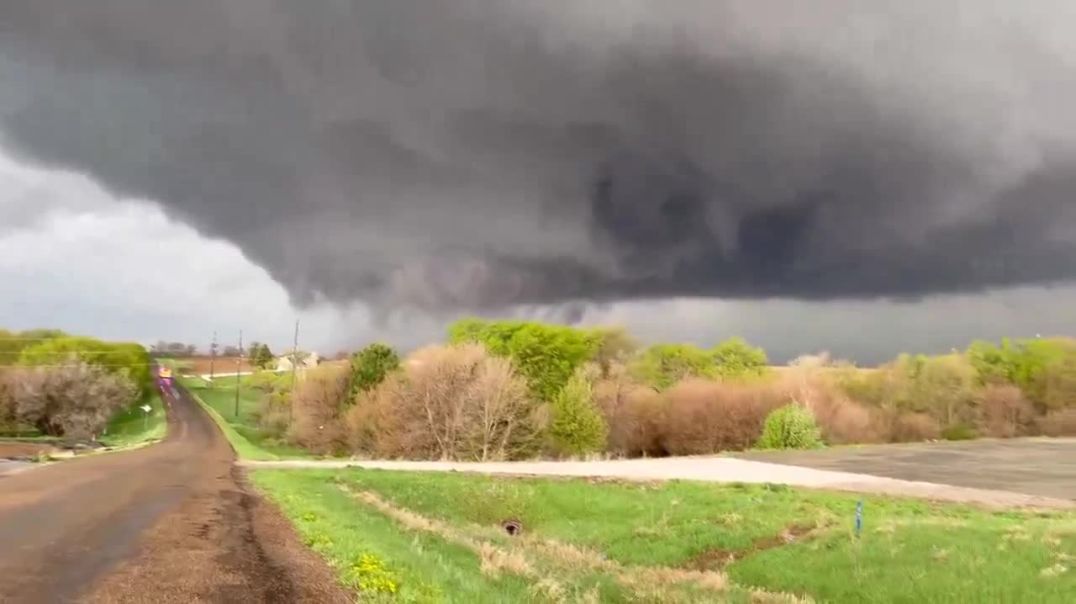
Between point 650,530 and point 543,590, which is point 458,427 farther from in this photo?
point 543,590

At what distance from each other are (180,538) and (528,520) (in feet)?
80.9

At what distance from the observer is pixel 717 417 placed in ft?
331

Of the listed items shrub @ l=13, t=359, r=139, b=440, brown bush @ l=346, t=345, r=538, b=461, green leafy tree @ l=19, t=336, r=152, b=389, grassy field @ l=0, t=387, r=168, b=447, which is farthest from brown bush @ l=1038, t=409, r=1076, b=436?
green leafy tree @ l=19, t=336, r=152, b=389

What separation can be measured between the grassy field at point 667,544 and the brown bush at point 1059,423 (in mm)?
91733

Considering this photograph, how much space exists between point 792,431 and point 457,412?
33.7 meters

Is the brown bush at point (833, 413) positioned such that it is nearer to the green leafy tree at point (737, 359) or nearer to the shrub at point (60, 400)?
the green leafy tree at point (737, 359)

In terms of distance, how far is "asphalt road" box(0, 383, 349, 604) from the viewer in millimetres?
12516

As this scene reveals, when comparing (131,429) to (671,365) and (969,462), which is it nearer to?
(671,365)

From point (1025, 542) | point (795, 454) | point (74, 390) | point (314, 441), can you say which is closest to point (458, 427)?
point (314, 441)

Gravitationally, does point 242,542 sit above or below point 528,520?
above

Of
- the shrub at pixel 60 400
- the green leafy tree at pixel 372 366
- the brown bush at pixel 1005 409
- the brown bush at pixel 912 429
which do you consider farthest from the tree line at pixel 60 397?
the brown bush at pixel 1005 409

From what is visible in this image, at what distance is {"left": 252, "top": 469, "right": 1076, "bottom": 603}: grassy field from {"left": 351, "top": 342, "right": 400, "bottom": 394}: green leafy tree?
57.6m

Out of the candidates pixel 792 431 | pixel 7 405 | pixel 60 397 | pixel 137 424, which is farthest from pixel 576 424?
pixel 7 405

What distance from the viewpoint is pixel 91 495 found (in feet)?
89.9
